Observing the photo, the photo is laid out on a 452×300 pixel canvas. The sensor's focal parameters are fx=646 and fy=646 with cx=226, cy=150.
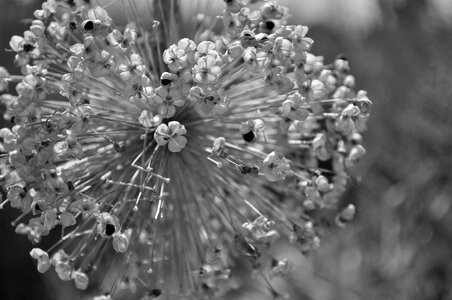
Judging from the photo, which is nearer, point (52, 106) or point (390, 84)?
point (52, 106)

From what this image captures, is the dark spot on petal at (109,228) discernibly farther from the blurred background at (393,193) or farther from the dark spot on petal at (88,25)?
the blurred background at (393,193)

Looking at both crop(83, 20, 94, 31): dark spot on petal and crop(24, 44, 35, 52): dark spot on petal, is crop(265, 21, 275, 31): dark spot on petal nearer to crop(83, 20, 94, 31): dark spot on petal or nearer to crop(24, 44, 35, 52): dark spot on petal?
crop(83, 20, 94, 31): dark spot on petal

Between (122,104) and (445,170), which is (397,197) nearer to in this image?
(445,170)

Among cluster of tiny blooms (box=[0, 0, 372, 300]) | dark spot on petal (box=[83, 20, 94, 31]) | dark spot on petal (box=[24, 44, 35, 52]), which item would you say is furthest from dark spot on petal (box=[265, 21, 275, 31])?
dark spot on petal (box=[24, 44, 35, 52])

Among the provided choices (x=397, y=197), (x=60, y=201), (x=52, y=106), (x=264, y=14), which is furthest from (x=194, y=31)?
(x=397, y=197)

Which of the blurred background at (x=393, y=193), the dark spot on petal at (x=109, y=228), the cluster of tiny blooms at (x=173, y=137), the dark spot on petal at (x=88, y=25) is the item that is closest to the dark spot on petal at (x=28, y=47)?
the cluster of tiny blooms at (x=173, y=137)

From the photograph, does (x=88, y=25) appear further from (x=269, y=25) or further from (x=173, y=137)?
(x=269, y=25)

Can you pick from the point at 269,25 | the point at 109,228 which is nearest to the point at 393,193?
the point at 269,25
